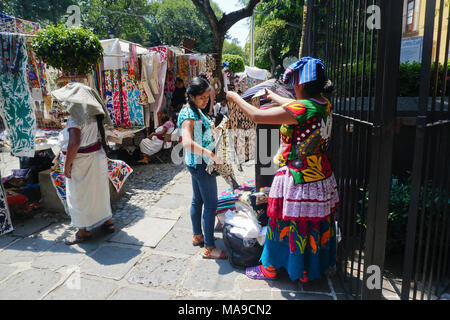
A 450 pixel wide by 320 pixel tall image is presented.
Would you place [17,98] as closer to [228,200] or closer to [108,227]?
[108,227]

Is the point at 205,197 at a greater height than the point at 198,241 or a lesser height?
greater

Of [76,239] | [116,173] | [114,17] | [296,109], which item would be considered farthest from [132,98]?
[114,17]

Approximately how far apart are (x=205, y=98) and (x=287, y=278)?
184 cm

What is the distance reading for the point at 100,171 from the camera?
3.56m

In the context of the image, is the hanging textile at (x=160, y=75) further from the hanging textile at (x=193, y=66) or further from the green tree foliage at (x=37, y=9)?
the green tree foliage at (x=37, y=9)

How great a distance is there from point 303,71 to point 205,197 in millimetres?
1487

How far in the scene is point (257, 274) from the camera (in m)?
2.83

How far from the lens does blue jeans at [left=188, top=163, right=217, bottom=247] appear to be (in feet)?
9.70

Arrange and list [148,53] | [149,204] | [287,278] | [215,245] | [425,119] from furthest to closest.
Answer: [148,53] < [149,204] < [215,245] < [287,278] < [425,119]

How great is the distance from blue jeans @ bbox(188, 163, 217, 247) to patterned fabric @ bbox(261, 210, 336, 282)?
25.5 inches

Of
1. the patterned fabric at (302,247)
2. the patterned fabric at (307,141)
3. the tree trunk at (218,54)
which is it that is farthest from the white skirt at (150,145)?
the patterned fabric at (307,141)

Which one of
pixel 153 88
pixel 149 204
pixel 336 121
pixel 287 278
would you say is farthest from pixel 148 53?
pixel 287 278
